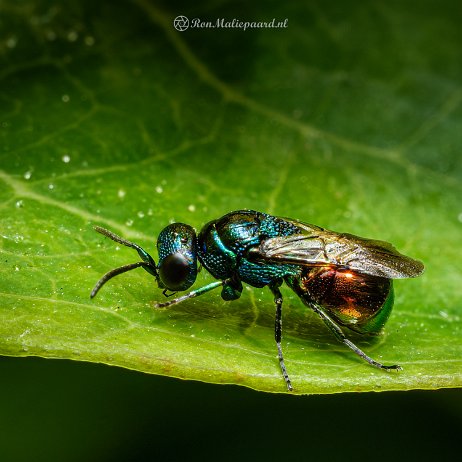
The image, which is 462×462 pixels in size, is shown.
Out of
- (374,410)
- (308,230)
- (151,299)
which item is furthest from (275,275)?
(374,410)

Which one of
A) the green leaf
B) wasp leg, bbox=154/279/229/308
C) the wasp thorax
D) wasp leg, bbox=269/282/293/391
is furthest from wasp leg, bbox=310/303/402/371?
the wasp thorax

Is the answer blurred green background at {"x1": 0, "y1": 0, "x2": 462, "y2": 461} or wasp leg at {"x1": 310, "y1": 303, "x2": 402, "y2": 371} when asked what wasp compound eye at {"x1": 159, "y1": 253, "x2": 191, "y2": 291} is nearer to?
blurred green background at {"x1": 0, "y1": 0, "x2": 462, "y2": 461}

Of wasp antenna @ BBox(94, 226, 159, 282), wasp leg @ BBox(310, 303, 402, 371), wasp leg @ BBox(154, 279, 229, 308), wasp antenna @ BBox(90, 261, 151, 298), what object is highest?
wasp antenna @ BBox(94, 226, 159, 282)

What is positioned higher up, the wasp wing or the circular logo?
the circular logo

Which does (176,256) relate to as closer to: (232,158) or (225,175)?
(225,175)

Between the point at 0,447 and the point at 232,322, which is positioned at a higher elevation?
the point at 232,322

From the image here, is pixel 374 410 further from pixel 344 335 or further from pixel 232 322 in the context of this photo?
pixel 232 322
